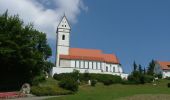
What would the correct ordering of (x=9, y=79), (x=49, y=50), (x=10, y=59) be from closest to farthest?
(x=10, y=59) < (x=9, y=79) < (x=49, y=50)

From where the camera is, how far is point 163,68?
118062mm

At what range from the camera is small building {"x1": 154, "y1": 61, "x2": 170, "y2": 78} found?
11775 cm

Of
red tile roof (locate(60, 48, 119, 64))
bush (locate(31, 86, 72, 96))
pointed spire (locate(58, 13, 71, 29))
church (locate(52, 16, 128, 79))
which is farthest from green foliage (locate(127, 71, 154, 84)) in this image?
bush (locate(31, 86, 72, 96))

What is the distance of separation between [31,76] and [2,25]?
9.10 m

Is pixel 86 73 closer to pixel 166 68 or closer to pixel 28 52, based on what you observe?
pixel 166 68

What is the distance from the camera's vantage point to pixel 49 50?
73.8m

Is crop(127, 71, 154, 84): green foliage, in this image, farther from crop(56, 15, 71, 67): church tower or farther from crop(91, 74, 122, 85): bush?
crop(56, 15, 71, 67): church tower

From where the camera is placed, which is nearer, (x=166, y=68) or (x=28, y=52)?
(x=28, y=52)

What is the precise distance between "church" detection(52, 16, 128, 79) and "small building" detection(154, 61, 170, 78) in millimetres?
12266

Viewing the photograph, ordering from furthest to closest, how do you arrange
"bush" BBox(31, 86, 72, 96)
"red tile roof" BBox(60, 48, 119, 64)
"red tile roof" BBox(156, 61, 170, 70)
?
"red tile roof" BBox(156, 61, 170, 70), "red tile roof" BBox(60, 48, 119, 64), "bush" BBox(31, 86, 72, 96)

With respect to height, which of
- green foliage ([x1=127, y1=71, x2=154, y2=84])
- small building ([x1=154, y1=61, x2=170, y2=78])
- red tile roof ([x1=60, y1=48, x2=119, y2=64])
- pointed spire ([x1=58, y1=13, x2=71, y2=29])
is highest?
pointed spire ([x1=58, y1=13, x2=71, y2=29])

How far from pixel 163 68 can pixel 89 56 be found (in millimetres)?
21670

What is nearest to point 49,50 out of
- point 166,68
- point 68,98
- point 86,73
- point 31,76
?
point 31,76

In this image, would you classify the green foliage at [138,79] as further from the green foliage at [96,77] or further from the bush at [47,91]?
the bush at [47,91]
